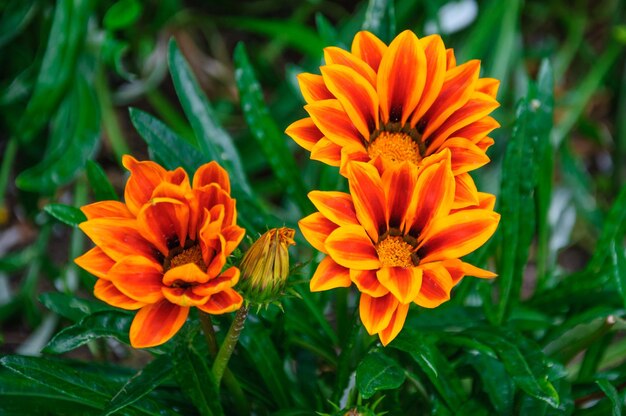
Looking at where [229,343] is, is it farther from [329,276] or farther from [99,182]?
[99,182]

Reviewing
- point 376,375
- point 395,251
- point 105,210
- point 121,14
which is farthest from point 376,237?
point 121,14

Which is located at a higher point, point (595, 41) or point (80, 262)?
point (595, 41)

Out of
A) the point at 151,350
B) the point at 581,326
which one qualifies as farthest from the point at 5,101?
the point at 581,326

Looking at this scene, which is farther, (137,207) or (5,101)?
(5,101)

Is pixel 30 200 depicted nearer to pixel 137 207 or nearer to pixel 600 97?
pixel 137 207

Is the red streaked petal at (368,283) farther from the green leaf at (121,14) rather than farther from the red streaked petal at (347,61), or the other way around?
the green leaf at (121,14)

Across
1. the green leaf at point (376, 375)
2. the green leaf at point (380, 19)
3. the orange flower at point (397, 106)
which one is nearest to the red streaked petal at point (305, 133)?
the orange flower at point (397, 106)

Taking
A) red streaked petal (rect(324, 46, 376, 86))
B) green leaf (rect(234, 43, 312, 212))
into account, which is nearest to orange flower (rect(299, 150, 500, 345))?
red streaked petal (rect(324, 46, 376, 86))
